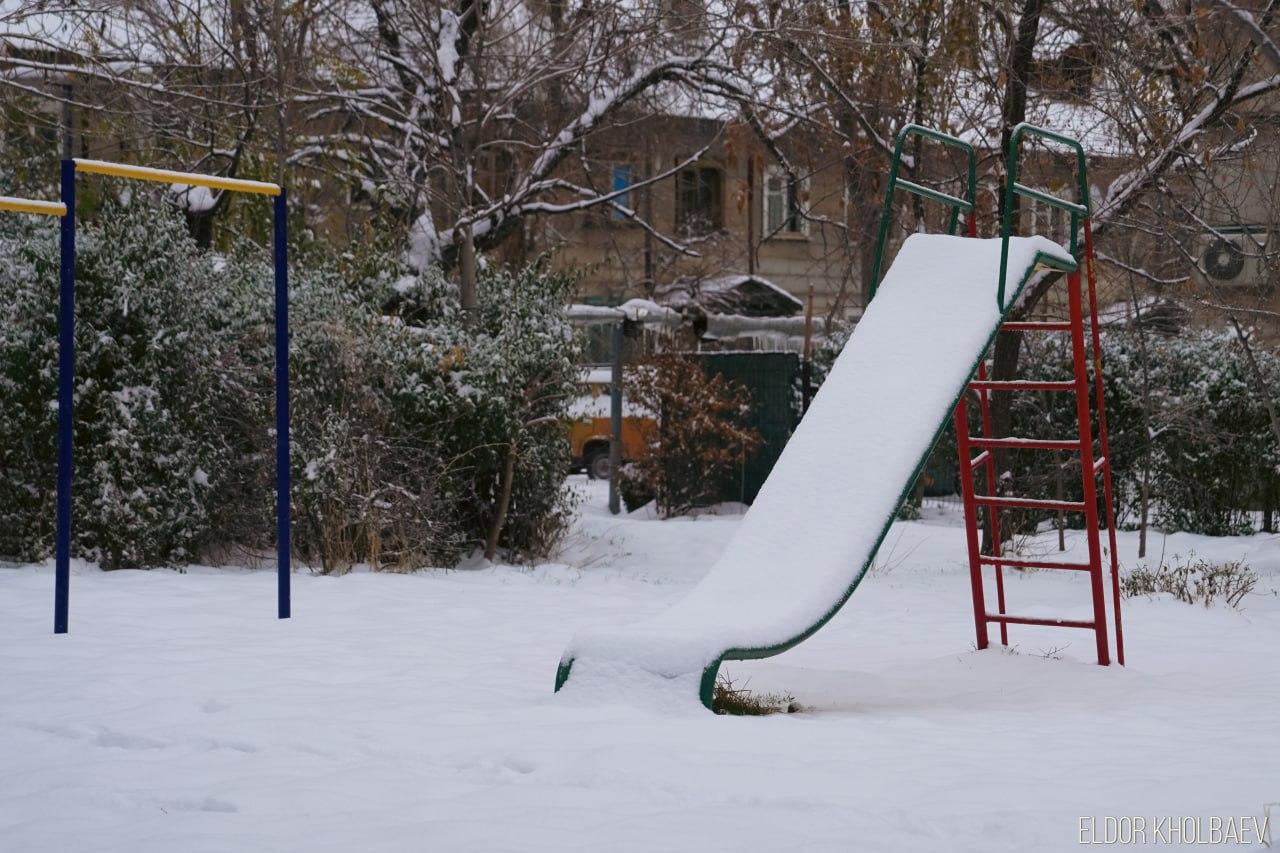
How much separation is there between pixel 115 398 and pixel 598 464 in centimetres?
1145

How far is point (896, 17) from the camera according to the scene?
33.0 feet

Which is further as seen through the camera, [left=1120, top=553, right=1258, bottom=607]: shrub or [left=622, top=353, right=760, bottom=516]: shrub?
[left=622, top=353, right=760, bottom=516]: shrub

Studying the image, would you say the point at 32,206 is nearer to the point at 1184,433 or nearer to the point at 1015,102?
the point at 1015,102

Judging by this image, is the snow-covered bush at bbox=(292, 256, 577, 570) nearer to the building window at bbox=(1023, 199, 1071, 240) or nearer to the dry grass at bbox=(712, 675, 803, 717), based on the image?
the building window at bbox=(1023, 199, 1071, 240)

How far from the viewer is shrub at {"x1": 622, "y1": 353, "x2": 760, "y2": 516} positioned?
1345cm

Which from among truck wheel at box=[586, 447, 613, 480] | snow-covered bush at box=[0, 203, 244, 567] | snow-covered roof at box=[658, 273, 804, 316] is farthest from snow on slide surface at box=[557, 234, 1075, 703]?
snow-covered roof at box=[658, 273, 804, 316]

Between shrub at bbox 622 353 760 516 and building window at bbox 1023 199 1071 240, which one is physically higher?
building window at bbox 1023 199 1071 240

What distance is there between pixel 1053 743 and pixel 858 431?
1.66 m

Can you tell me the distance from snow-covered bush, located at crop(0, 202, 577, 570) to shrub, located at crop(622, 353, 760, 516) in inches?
130

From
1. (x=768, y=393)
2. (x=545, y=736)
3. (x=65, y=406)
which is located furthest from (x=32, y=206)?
(x=768, y=393)

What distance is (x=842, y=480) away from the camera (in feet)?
17.8

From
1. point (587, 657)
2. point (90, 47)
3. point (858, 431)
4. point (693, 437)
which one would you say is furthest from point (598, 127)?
point (587, 657)

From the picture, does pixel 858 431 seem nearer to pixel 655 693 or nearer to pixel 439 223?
pixel 655 693

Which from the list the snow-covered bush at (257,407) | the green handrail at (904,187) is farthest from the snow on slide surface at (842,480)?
the snow-covered bush at (257,407)
